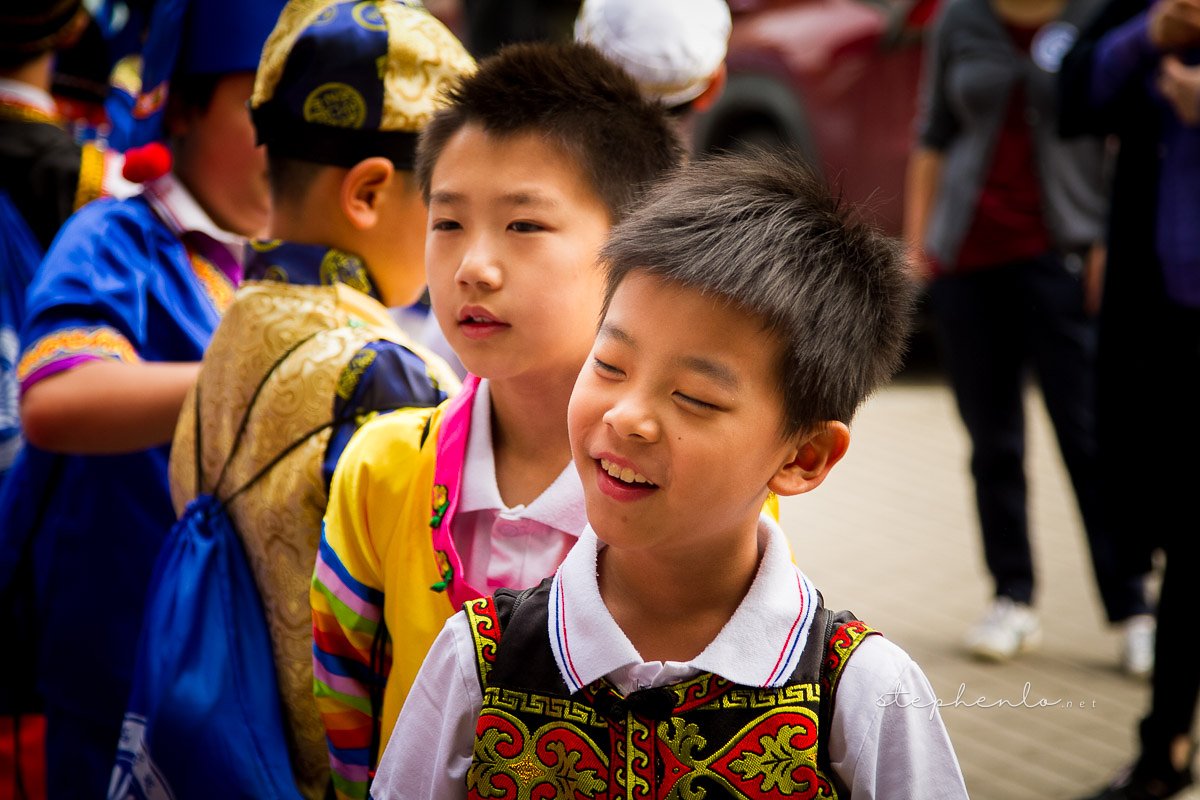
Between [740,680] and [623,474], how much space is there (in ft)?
0.76

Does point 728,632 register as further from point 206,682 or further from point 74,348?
point 74,348

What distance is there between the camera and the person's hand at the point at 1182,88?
2969 millimetres

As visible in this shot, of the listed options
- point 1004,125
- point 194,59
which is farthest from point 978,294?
point 194,59

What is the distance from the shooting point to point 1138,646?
3.99 meters

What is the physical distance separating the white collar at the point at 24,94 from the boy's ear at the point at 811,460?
2143 mm

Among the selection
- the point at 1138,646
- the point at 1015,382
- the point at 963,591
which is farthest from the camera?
the point at 963,591

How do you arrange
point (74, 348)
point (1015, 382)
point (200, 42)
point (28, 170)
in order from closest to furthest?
point (74, 348), point (200, 42), point (28, 170), point (1015, 382)

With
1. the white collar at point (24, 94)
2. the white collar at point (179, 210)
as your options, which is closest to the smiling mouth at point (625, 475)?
the white collar at point (179, 210)

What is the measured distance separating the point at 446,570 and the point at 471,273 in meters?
Result: 0.34

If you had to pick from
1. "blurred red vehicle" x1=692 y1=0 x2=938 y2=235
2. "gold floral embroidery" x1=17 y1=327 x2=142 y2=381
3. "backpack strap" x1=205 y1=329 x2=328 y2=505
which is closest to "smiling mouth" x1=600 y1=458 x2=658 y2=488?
"backpack strap" x1=205 y1=329 x2=328 y2=505

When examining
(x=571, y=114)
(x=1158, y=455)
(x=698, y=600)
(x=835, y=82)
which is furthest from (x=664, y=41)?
(x=835, y=82)

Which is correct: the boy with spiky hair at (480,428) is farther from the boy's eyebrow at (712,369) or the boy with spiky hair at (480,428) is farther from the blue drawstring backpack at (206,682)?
the boy's eyebrow at (712,369)

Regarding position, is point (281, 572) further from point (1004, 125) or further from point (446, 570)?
point (1004, 125)

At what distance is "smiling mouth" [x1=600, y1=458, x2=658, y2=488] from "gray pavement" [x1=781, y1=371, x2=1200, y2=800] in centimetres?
135
